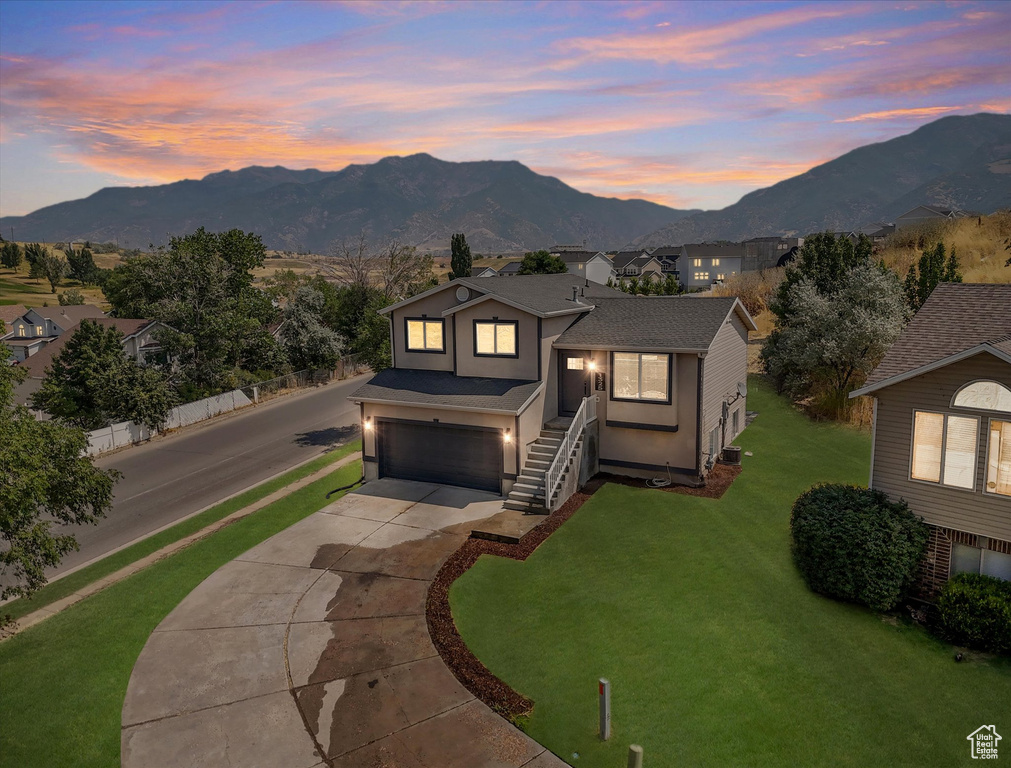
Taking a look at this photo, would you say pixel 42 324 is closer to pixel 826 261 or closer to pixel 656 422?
pixel 656 422

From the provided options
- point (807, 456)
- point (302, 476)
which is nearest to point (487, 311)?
point (302, 476)

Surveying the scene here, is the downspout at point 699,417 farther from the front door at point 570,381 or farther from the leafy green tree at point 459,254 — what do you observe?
the leafy green tree at point 459,254

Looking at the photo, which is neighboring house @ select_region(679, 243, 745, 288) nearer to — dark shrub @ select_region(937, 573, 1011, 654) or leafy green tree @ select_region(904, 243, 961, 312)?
leafy green tree @ select_region(904, 243, 961, 312)

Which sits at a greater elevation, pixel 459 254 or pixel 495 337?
pixel 459 254

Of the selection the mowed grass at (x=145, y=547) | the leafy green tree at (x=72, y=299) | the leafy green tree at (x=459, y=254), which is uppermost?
the leafy green tree at (x=459, y=254)

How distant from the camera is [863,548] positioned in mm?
13055

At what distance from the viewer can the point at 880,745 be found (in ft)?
30.4

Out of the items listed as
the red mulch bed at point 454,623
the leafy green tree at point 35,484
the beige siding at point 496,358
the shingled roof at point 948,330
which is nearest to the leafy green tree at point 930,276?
the shingled roof at point 948,330

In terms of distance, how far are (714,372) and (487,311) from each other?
28.4ft

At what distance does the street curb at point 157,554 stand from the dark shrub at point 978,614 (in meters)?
19.6

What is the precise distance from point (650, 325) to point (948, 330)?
30.3 ft

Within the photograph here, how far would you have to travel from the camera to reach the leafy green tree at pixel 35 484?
11.3 meters

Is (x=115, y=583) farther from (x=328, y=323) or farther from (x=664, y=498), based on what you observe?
(x=328, y=323)

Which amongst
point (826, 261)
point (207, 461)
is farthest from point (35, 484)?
point (826, 261)
